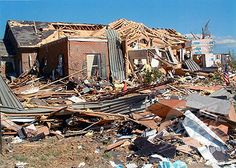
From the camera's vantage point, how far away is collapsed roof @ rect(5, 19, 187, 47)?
25672 millimetres

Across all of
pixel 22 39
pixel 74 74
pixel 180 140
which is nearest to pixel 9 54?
pixel 22 39

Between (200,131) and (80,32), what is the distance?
1999cm

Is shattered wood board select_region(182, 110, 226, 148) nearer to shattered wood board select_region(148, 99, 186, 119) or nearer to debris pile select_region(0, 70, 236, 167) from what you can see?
debris pile select_region(0, 70, 236, 167)

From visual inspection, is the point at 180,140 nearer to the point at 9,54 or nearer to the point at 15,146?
the point at 15,146

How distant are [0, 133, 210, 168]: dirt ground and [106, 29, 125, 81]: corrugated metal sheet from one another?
12632 mm

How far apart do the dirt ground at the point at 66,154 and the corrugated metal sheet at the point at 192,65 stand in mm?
16470

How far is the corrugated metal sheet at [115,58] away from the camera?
2150 cm

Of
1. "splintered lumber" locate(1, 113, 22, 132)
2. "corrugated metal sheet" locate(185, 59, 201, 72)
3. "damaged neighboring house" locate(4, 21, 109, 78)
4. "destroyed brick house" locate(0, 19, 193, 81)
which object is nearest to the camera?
"splintered lumber" locate(1, 113, 22, 132)

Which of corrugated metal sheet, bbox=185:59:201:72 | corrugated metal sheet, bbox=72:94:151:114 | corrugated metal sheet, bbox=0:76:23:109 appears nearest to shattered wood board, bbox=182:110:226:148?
corrugated metal sheet, bbox=72:94:151:114

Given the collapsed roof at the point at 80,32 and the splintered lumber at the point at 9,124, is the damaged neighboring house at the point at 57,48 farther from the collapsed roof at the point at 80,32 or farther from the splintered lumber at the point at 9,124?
the splintered lumber at the point at 9,124

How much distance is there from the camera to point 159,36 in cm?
2714

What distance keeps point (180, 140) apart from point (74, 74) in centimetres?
1322

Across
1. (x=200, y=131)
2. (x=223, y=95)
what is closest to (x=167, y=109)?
(x=200, y=131)

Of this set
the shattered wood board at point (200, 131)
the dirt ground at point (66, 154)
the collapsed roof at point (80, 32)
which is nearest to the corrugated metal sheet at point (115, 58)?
the collapsed roof at point (80, 32)
